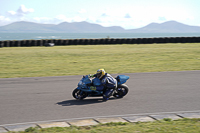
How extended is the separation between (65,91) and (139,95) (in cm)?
262

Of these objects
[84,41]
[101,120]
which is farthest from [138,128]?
[84,41]

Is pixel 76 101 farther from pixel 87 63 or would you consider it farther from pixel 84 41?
pixel 84 41

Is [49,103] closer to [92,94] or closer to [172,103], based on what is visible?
[92,94]

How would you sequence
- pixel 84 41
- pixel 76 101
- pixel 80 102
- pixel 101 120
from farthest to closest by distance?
pixel 84 41 → pixel 76 101 → pixel 80 102 → pixel 101 120

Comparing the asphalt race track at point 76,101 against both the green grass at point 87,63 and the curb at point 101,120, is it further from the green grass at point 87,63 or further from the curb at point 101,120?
the green grass at point 87,63

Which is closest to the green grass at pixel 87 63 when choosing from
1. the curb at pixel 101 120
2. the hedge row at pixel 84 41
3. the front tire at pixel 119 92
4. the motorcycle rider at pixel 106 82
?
the front tire at pixel 119 92

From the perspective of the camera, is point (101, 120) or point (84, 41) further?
point (84, 41)

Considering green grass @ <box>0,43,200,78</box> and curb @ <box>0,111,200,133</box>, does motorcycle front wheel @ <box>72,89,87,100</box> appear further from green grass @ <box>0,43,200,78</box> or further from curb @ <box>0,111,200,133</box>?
green grass @ <box>0,43,200,78</box>

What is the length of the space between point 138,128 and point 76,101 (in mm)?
3161

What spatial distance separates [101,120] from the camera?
6570mm

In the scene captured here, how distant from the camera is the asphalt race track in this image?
7.23 meters

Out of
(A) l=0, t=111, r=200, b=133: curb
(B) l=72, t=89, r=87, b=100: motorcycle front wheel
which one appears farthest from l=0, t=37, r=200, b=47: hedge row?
(A) l=0, t=111, r=200, b=133: curb

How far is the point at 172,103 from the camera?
8242 mm

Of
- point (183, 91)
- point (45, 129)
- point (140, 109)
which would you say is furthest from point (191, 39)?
point (45, 129)
